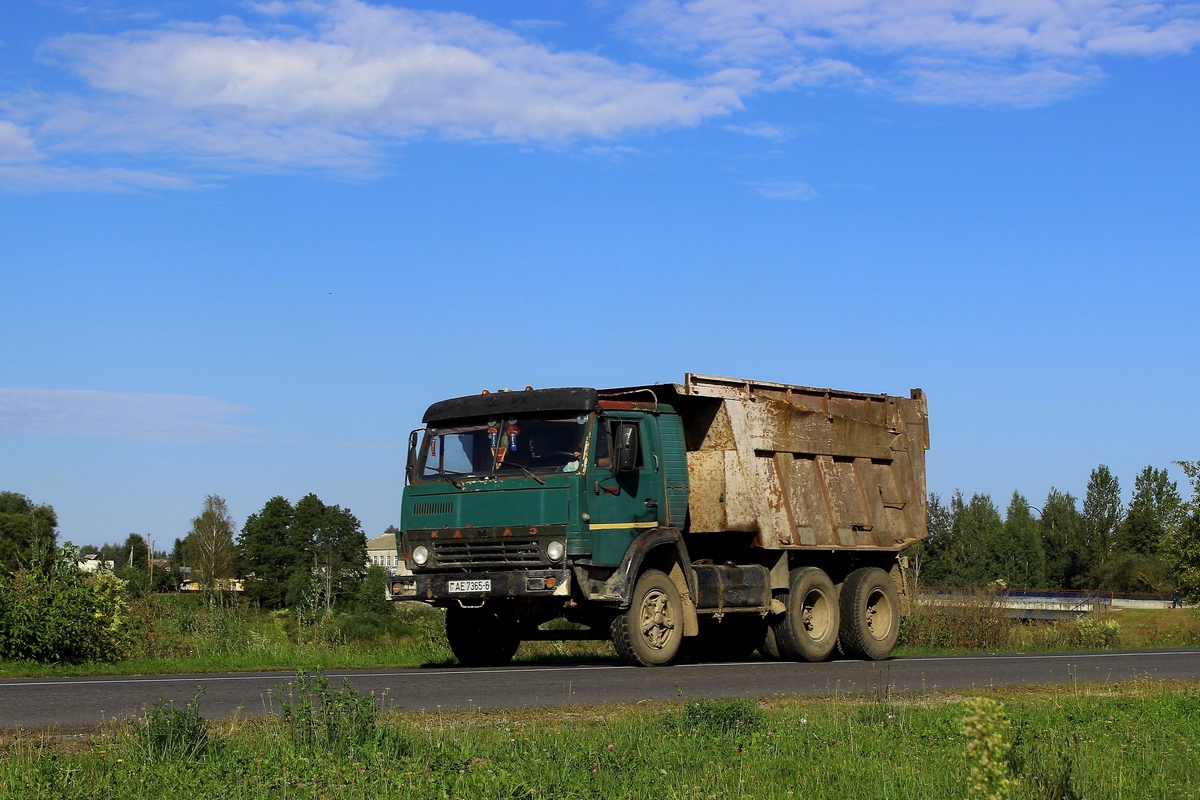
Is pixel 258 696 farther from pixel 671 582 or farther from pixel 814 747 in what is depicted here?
pixel 671 582

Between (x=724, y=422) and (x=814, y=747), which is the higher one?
(x=724, y=422)

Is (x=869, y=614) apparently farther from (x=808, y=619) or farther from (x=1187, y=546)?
(x=1187, y=546)

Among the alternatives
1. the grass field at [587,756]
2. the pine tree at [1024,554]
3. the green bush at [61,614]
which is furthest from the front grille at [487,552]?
the pine tree at [1024,554]

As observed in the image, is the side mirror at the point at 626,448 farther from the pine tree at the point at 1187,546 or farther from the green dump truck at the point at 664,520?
the pine tree at the point at 1187,546

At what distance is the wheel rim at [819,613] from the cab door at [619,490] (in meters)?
3.49

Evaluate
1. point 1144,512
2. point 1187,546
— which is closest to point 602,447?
point 1187,546

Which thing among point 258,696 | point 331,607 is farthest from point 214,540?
point 258,696

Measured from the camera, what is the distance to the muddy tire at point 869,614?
57.9ft

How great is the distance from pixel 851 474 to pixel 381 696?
31.8ft

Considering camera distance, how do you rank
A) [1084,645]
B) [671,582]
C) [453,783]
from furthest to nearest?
[1084,645]
[671,582]
[453,783]

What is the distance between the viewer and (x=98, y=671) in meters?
13.6

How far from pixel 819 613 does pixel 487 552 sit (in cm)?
561

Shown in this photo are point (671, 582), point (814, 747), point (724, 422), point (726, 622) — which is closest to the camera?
point (814, 747)

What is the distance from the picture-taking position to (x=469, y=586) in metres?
14.2
